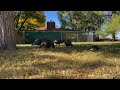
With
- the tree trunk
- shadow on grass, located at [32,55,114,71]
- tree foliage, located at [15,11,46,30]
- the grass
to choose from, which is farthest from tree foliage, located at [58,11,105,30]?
shadow on grass, located at [32,55,114,71]

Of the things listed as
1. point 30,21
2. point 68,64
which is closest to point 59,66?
point 68,64

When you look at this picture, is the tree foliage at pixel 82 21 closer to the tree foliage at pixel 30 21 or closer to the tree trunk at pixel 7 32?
the tree foliage at pixel 30 21

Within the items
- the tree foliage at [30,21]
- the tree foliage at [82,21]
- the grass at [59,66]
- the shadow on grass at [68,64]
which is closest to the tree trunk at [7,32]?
the grass at [59,66]

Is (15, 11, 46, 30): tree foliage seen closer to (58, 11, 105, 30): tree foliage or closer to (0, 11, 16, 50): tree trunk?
(58, 11, 105, 30): tree foliage

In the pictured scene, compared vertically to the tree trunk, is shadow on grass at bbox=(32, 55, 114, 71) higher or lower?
lower

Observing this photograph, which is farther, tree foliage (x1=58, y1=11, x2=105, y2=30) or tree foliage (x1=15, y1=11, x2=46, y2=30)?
tree foliage (x1=15, y1=11, x2=46, y2=30)

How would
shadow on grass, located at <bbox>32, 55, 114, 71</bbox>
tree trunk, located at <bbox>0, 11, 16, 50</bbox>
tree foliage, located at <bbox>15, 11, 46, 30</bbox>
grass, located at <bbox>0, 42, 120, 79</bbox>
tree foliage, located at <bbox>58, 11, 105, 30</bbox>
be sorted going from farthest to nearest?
tree foliage, located at <bbox>15, 11, 46, 30</bbox>, tree foliage, located at <bbox>58, 11, 105, 30</bbox>, tree trunk, located at <bbox>0, 11, 16, 50</bbox>, shadow on grass, located at <bbox>32, 55, 114, 71</bbox>, grass, located at <bbox>0, 42, 120, 79</bbox>

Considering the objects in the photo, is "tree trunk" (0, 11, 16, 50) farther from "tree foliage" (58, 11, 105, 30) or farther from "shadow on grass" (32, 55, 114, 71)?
"tree foliage" (58, 11, 105, 30)

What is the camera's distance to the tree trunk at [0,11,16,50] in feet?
30.5

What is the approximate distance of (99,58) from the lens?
7.34m

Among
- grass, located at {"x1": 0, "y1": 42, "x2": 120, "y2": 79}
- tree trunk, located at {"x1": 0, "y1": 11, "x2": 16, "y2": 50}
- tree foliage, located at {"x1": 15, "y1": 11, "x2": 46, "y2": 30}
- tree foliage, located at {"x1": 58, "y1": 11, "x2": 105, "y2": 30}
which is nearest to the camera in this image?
grass, located at {"x1": 0, "y1": 42, "x2": 120, "y2": 79}
